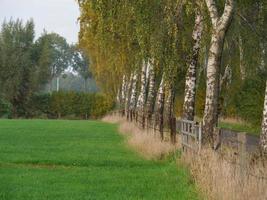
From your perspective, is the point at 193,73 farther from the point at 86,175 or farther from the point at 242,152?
the point at 242,152

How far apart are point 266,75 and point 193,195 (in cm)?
2271

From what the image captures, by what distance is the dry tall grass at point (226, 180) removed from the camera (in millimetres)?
11078

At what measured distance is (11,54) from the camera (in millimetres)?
94562

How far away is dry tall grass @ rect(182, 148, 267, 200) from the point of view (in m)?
11.1

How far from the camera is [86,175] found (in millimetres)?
18156

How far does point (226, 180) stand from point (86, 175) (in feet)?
22.3

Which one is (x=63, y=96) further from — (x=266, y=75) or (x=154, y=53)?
(x=154, y=53)

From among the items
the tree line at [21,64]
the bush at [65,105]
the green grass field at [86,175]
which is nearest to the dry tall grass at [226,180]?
the green grass field at [86,175]

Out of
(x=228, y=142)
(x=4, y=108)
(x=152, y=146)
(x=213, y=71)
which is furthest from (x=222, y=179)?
(x=4, y=108)

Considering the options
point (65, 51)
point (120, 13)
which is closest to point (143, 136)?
point (120, 13)

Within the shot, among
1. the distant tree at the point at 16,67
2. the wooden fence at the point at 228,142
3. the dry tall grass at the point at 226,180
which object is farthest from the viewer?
the distant tree at the point at 16,67

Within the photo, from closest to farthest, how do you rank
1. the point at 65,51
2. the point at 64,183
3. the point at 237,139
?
1. the point at 237,139
2. the point at 64,183
3. the point at 65,51

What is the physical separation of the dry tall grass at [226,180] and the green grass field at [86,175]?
492 millimetres

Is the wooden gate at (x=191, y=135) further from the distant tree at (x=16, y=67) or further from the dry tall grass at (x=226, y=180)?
the distant tree at (x=16, y=67)
